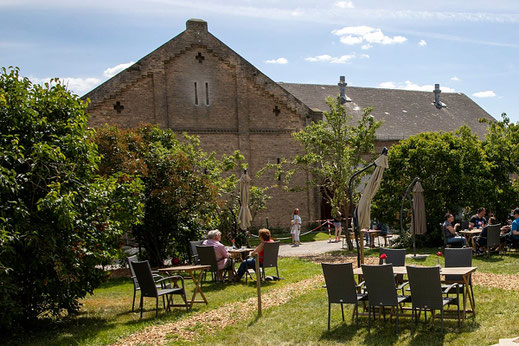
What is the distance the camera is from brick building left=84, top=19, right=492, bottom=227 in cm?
2642

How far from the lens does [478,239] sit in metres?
15.9

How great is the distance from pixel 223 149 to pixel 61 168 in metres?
19.4

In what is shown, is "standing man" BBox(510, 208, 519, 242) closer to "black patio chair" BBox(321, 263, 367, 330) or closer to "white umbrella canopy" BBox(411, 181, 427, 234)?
"white umbrella canopy" BBox(411, 181, 427, 234)

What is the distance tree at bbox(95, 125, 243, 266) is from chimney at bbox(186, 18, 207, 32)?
39.7 ft

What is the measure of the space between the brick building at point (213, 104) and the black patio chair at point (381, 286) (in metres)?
20.1

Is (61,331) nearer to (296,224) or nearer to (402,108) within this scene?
(296,224)

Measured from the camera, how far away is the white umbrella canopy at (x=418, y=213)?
17.3 metres

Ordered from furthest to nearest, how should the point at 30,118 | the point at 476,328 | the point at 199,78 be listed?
the point at 199,78
the point at 30,118
the point at 476,328

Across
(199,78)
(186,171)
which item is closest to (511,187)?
(186,171)

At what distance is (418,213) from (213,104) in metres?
13.9

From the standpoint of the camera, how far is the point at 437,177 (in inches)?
792

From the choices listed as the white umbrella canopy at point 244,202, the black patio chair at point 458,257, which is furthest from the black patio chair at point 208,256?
the black patio chair at point 458,257

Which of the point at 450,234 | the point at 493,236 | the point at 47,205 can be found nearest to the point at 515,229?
the point at 493,236

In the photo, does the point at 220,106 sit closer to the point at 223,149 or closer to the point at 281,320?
the point at 223,149
